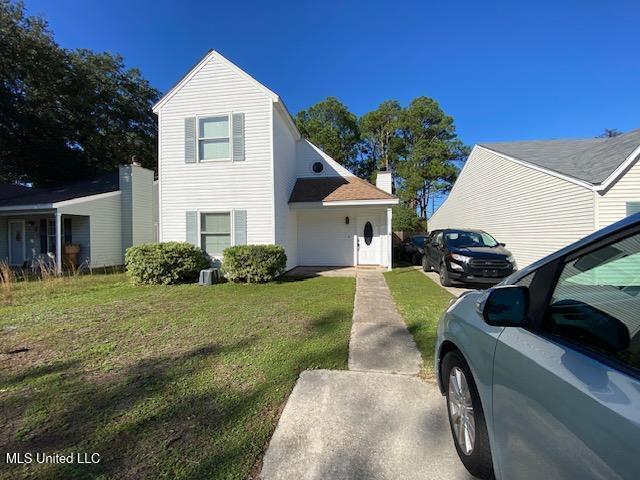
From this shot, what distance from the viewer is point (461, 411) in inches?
95.7

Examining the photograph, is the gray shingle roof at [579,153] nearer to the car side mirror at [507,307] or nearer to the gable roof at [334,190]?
the gable roof at [334,190]

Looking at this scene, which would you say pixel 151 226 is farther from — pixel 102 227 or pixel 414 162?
pixel 414 162

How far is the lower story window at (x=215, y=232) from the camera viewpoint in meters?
11.6

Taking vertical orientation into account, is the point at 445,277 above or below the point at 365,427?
above

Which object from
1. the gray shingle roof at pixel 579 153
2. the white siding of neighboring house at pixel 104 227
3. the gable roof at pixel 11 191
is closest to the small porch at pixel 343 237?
the gray shingle roof at pixel 579 153

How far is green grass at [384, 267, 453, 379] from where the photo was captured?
184 inches

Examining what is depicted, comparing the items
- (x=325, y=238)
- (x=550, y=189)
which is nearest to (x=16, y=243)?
(x=325, y=238)

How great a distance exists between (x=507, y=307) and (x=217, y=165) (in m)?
11.0

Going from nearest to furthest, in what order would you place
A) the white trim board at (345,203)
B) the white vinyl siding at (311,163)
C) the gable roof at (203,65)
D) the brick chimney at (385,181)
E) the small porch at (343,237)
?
the gable roof at (203,65) < the white trim board at (345,203) < the small porch at (343,237) < the white vinyl siding at (311,163) < the brick chimney at (385,181)

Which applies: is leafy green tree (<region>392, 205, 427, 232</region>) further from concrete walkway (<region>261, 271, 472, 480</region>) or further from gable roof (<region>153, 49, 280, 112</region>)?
concrete walkway (<region>261, 271, 472, 480</region>)

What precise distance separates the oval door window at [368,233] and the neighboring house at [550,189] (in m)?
5.01

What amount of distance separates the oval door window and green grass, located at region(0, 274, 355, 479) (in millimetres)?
7424

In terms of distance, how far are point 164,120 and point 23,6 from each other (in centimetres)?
1265

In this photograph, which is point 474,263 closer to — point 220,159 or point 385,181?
point 385,181
